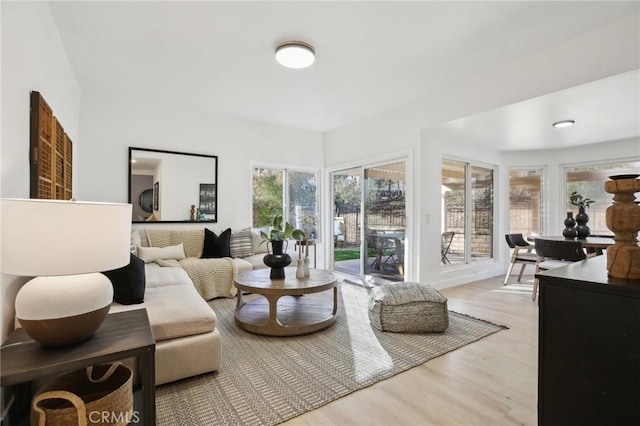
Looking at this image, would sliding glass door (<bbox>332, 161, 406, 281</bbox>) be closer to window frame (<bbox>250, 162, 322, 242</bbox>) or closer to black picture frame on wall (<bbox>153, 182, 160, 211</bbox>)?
window frame (<bbox>250, 162, 322, 242</bbox>)

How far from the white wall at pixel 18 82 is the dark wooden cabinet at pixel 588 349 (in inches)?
86.0

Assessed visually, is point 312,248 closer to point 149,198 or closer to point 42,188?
point 149,198

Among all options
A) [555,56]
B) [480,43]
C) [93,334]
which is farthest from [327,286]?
[555,56]

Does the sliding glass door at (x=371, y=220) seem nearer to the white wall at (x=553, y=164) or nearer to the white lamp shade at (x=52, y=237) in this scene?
the white wall at (x=553, y=164)

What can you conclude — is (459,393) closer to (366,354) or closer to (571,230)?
(366,354)

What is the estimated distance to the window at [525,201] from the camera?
→ 5582 mm

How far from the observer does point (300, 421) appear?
1.65 meters

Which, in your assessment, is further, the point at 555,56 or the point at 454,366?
the point at 555,56

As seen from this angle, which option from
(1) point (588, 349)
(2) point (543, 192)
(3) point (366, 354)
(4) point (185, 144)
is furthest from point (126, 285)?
(2) point (543, 192)

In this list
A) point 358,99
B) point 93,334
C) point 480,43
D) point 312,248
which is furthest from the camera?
point 312,248

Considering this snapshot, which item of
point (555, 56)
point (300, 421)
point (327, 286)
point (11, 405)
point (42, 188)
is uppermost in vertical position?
point (555, 56)

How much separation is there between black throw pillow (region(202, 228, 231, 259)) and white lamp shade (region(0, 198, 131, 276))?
3215 millimetres

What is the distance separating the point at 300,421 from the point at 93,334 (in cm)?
110

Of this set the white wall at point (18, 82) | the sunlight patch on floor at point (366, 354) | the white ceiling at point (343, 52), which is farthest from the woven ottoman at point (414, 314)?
the white wall at point (18, 82)
